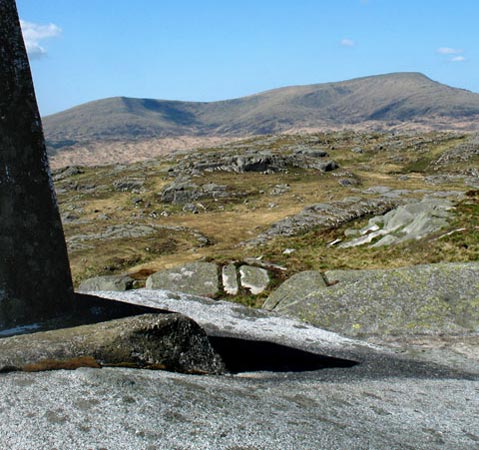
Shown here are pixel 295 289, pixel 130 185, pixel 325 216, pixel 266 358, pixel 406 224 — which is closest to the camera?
pixel 266 358

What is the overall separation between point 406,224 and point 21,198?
30541 mm

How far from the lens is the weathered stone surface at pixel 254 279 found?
28.4m

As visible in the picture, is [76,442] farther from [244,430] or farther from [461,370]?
[461,370]

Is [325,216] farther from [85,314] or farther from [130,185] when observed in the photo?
[130,185]

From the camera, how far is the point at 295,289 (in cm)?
2645

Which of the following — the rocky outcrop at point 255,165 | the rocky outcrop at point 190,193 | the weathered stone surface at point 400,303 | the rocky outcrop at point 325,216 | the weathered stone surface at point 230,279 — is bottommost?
the rocky outcrop at point 325,216

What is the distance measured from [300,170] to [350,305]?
307ft

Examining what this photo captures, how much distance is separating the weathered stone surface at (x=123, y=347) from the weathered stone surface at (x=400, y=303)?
27.5ft

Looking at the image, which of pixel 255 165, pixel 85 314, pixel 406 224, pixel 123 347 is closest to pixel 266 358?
pixel 123 347

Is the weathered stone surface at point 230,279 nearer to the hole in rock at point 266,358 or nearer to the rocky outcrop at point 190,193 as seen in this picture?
the hole in rock at point 266,358

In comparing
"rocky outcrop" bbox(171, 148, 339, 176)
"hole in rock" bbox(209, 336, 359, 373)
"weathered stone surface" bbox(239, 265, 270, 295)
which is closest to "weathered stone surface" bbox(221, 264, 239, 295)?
"weathered stone surface" bbox(239, 265, 270, 295)

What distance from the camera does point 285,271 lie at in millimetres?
30609

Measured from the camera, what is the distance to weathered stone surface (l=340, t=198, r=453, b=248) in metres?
36.1

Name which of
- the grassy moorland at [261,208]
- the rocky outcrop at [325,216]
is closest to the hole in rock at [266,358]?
the grassy moorland at [261,208]
